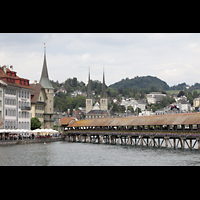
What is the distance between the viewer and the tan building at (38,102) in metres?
94.7

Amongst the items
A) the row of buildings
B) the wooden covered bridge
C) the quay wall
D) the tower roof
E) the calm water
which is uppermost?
the tower roof

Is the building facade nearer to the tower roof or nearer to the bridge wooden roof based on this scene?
the bridge wooden roof

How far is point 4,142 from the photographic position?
58.2 meters

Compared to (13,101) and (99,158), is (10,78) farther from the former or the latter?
(99,158)

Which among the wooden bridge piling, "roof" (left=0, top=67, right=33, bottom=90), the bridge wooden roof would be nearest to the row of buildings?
"roof" (left=0, top=67, right=33, bottom=90)

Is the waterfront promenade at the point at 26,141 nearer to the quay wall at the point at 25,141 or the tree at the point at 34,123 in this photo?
the quay wall at the point at 25,141

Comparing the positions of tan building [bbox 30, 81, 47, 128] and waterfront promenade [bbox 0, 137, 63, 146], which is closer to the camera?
waterfront promenade [bbox 0, 137, 63, 146]

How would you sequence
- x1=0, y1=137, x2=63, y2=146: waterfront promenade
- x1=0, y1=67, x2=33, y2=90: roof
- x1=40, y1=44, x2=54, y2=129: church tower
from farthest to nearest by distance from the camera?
x1=40, y1=44, x2=54, y2=129: church tower < x1=0, y1=67, x2=33, y2=90: roof < x1=0, y1=137, x2=63, y2=146: waterfront promenade

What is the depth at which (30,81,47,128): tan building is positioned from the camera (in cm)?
9469

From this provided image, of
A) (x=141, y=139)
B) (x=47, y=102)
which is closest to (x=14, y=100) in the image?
(x=141, y=139)

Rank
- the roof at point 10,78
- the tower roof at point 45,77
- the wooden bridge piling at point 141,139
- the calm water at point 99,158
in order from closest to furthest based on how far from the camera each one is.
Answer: the calm water at point 99,158, the wooden bridge piling at point 141,139, the roof at point 10,78, the tower roof at point 45,77

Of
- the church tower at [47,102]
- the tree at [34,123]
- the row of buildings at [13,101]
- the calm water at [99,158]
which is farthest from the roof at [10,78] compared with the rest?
the calm water at [99,158]
